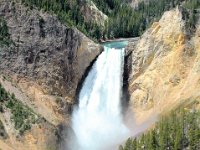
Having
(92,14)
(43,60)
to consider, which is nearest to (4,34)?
(43,60)

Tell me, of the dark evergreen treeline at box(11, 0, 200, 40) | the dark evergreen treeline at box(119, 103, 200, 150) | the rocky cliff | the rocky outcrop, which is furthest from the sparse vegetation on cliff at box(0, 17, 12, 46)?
the rocky outcrop

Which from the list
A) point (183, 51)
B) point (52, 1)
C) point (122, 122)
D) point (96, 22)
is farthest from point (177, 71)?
point (96, 22)

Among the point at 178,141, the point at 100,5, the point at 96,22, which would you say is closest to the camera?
the point at 178,141

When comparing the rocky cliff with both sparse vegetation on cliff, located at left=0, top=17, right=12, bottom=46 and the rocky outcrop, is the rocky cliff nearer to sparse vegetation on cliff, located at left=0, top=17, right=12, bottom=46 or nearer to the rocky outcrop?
sparse vegetation on cliff, located at left=0, top=17, right=12, bottom=46

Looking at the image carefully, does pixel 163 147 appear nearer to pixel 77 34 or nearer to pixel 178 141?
pixel 178 141

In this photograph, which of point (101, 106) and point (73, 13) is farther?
point (73, 13)

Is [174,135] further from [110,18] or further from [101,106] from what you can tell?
[110,18]

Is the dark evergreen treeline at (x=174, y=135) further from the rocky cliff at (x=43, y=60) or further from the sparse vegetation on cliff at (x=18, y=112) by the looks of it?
the rocky cliff at (x=43, y=60)
